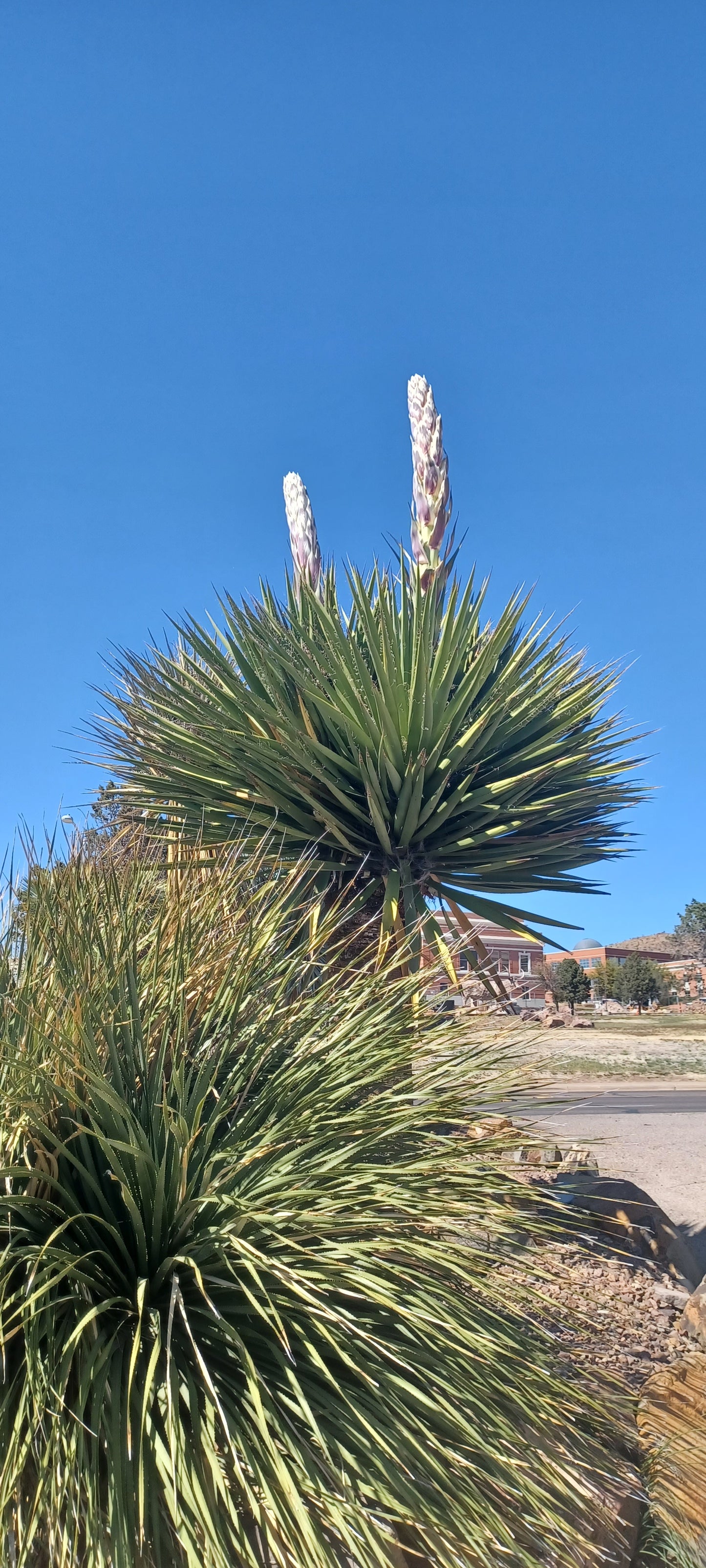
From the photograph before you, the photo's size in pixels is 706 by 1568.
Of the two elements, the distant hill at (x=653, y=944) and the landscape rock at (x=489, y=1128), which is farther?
the distant hill at (x=653, y=944)

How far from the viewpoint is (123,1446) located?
2168mm

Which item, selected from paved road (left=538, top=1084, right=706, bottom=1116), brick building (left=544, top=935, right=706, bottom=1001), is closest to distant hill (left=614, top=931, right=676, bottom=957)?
brick building (left=544, top=935, right=706, bottom=1001)

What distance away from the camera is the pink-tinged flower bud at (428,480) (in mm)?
6758

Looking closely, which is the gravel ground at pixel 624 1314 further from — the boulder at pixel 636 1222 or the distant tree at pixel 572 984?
the distant tree at pixel 572 984

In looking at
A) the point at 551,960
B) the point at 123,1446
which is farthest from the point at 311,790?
the point at 551,960

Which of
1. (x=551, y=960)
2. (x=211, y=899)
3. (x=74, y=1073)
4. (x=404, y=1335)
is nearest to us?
(x=74, y=1073)

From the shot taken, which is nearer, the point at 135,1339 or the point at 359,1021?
the point at 135,1339

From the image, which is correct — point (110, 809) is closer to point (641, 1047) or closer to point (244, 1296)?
point (244, 1296)

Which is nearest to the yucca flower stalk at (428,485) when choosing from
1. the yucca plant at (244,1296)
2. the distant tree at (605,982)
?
the yucca plant at (244,1296)

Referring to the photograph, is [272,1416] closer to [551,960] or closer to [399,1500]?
[399,1500]

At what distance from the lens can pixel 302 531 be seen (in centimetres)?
768

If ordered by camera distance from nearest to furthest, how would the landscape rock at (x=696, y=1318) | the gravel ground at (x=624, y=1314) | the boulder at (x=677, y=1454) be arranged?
the boulder at (x=677, y=1454), the gravel ground at (x=624, y=1314), the landscape rock at (x=696, y=1318)

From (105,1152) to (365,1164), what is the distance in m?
0.71

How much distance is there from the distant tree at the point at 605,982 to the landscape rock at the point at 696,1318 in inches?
2396
